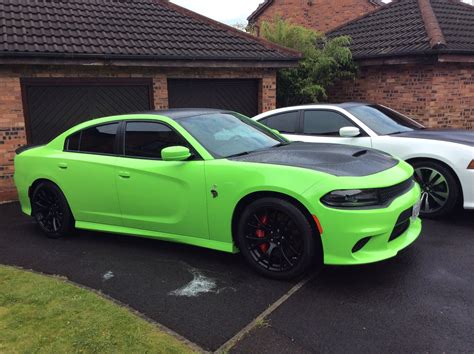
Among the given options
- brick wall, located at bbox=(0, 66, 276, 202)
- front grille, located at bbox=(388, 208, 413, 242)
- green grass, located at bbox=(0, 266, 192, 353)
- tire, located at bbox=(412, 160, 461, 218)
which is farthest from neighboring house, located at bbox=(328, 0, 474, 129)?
green grass, located at bbox=(0, 266, 192, 353)

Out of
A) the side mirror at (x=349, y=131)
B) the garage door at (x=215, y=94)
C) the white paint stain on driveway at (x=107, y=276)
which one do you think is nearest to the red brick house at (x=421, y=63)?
the garage door at (x=215, y=94)

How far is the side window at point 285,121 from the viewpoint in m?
6.80

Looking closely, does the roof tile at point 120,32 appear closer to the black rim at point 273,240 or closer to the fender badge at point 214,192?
the fender badge at point 214,192

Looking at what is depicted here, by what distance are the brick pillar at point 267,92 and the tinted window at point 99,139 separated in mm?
5849

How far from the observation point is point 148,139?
4.70m

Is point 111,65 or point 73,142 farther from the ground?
point 111,65

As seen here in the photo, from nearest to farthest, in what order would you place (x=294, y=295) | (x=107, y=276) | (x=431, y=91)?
(x=294, y=295) → (x=107, y=276) → (x=431, y=91)

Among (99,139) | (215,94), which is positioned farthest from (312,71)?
(99,139)

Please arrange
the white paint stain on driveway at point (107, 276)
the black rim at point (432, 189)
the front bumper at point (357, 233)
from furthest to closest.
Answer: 1. the black rim at point (432, 189)
2. the white paint stain on driveway at point (107, 276)
3. the front bumper at point (357, 233)

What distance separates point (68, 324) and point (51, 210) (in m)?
2.47

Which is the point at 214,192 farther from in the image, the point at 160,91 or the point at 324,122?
the point at 160,91

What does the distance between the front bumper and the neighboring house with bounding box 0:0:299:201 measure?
633 centimetres

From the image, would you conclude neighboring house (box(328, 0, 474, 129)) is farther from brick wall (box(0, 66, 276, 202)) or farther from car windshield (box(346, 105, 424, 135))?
brick wall (box(0, 66, 276, 202))

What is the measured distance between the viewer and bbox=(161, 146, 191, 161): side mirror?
4.09m
